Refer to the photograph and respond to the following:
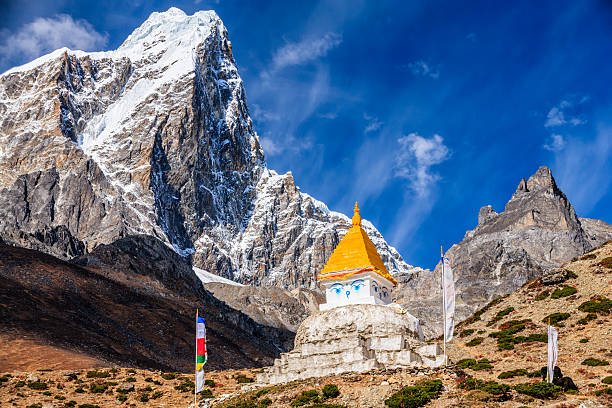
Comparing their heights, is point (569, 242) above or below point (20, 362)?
above

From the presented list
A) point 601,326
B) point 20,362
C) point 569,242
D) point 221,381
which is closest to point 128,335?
point 20,362

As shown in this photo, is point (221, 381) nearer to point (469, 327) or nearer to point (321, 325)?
point (321, 325)

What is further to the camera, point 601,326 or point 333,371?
point 601,326

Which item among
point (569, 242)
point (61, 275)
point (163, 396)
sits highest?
point (569, 242)

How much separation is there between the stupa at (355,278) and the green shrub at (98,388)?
53.7 ft

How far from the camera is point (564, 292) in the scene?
5675 centimetres

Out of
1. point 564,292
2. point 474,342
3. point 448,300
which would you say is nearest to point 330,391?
point 448,300

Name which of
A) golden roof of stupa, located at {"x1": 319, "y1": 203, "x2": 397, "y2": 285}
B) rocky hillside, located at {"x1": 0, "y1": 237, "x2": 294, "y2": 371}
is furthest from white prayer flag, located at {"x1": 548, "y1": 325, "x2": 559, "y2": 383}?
rocky hillside, located at {"x1": 0, "y1": 237, "x2": 294, "y2": 371}

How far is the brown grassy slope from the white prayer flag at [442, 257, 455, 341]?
5.89 m

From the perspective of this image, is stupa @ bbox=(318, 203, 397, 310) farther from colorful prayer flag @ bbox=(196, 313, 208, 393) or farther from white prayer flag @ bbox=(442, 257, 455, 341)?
colorful prayer flag @ bbox=(196, 313, 208, 393)

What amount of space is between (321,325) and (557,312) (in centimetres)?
2279

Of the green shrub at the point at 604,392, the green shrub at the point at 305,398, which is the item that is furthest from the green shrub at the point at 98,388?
the green shrub at the point at 604,392

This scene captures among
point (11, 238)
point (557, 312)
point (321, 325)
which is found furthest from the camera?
point (11, 238)

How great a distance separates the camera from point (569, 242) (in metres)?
174
